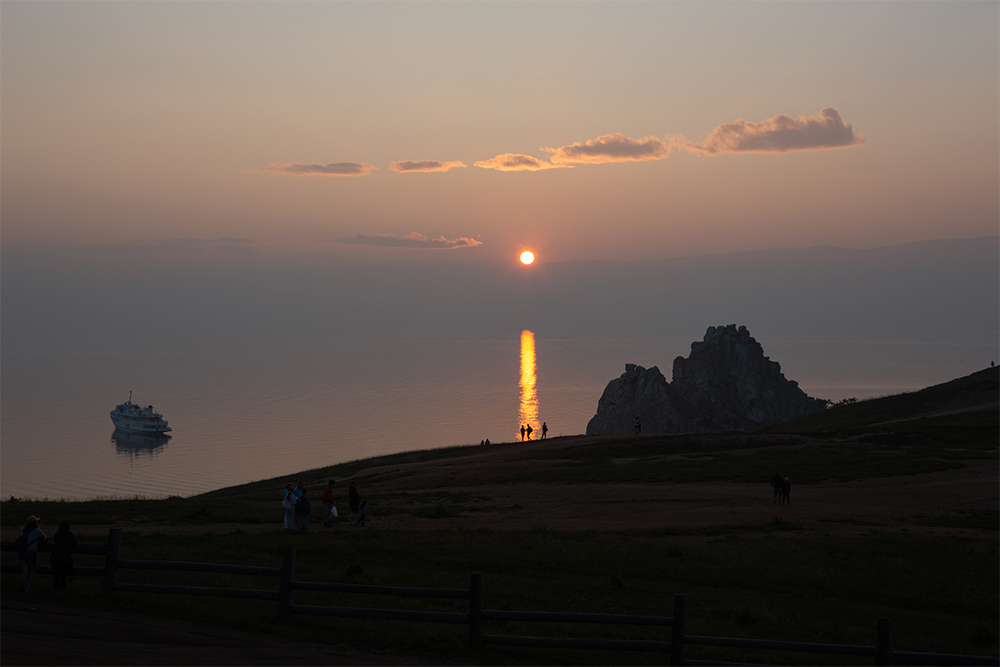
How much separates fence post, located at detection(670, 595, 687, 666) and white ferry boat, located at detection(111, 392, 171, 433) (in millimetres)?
173565

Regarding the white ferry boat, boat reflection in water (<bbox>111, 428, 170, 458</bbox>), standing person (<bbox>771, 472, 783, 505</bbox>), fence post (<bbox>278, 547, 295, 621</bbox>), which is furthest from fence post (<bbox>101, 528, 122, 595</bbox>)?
the white ferry boat

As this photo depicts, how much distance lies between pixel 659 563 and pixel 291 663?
57.7 feet

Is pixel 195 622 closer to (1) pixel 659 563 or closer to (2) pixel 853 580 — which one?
(1) pixel 659 563

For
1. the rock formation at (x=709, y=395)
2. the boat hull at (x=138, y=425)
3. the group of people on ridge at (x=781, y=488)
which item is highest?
the rock formation at (x=709, y=395)

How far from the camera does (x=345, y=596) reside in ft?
69.5

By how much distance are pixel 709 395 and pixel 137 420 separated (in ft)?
415

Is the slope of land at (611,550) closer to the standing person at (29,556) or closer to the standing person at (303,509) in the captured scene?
the standing person at (29,556)

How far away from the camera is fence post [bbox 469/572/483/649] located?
15211 mm

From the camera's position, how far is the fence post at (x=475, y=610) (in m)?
15.2

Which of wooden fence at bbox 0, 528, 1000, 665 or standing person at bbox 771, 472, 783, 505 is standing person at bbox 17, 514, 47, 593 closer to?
wooden fence at bbox 0, 528, 1000, 665

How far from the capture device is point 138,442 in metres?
160

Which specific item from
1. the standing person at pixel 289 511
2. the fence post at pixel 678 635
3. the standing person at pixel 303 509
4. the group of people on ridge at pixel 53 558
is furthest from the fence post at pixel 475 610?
the standing person at pixel 289 511

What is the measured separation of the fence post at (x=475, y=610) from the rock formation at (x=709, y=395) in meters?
116

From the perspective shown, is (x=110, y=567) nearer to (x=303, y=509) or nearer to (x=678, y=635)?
(x=678, y=635)
